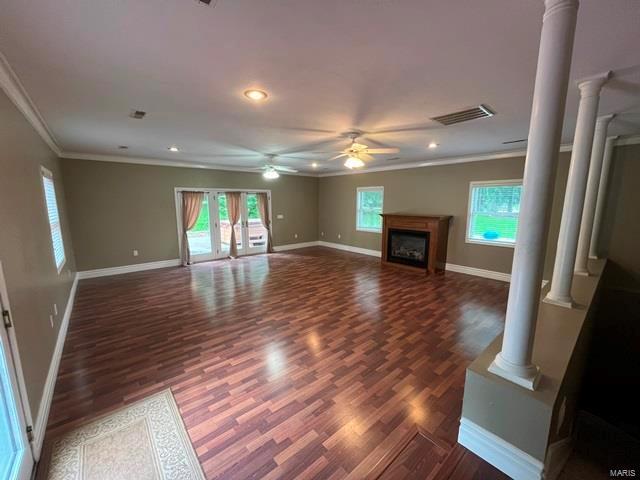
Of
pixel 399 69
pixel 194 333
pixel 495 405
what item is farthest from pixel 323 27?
pixel 194 333

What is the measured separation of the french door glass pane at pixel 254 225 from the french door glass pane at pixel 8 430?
626 centimetres

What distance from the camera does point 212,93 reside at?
7.45 feet

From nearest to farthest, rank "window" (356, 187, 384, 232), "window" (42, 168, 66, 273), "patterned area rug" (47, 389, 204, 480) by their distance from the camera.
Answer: "patterned area rug" (47, 389, 204, 480) → "window" (42, 168, 66, 273) → "window" (356, 187, 384, 232)

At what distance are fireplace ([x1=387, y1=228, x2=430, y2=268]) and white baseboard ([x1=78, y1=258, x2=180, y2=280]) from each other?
5.44m

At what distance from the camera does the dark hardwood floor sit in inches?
65.9

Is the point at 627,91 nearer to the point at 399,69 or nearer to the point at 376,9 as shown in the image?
the point at 399,69

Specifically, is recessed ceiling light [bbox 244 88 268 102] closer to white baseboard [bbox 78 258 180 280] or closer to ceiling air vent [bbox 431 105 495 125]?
ceiling air vent [bbox 431 105 495 125]

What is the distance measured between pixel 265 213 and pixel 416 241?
4371 mm

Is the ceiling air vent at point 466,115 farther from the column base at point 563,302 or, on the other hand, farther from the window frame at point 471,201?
the window frame at point 471,201

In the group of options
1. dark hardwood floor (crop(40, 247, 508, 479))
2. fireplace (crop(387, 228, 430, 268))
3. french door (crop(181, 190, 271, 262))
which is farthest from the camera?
french door (crop(181, 190, 271, 262))

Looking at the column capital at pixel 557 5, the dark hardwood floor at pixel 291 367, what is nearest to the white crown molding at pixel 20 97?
the dark hardwood floor at pixel 291 367

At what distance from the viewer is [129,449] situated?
1.68 m

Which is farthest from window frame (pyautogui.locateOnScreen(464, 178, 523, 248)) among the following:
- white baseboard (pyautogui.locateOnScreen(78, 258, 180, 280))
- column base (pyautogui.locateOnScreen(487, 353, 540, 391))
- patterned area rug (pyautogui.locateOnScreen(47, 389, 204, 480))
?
white baseboard (pyautogui.locateOnScreen(78, 258, 180, 280))

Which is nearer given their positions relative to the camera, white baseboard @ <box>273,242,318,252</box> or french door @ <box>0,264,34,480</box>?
french door @ <box>0,264,34,480</box>
